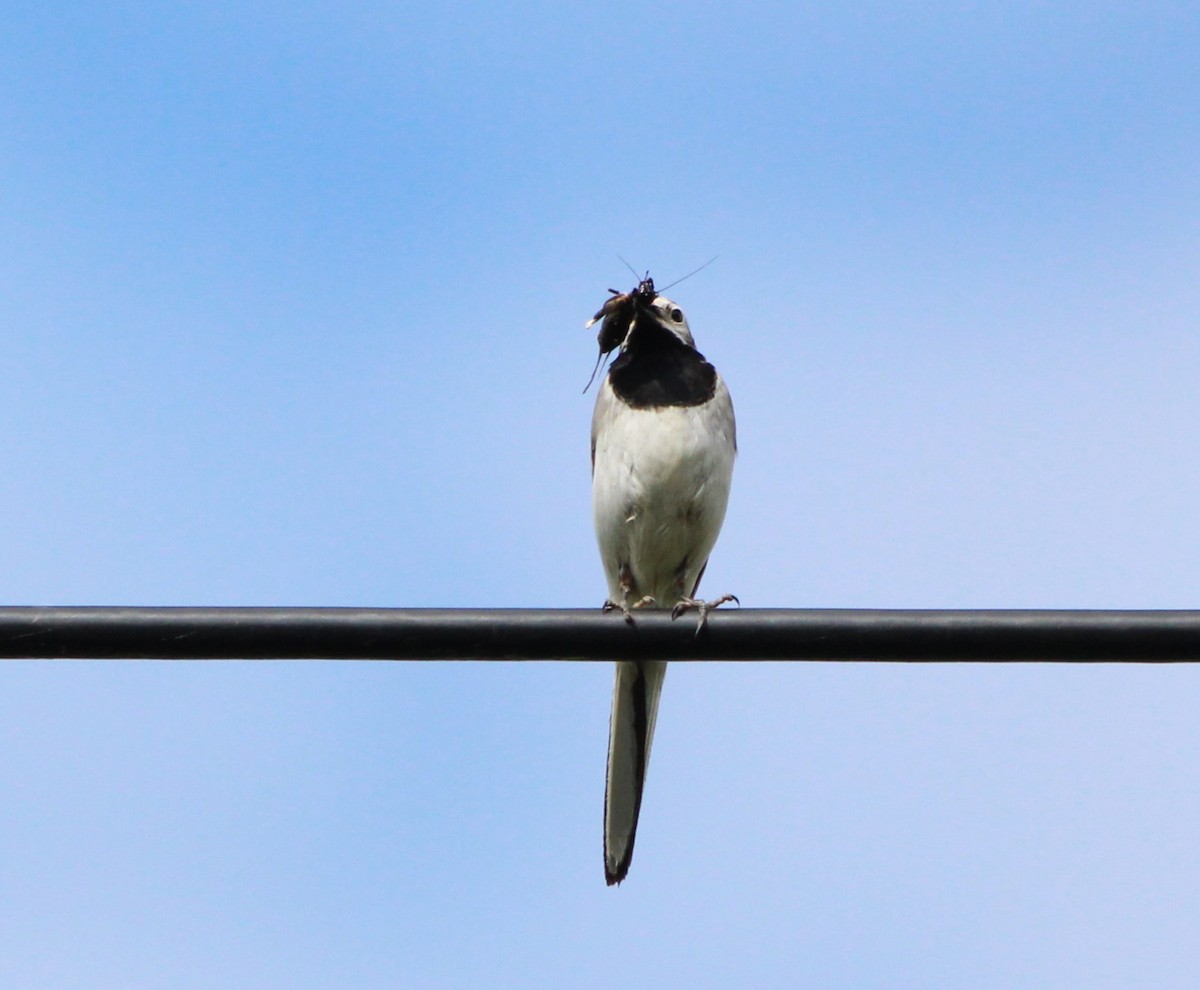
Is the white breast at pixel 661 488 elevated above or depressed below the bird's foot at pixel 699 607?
above

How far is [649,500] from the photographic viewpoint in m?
8.30

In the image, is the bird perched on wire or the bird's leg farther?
the bird's leg

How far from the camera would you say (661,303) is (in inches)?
376

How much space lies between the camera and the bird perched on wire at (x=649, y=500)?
8266 millimetres

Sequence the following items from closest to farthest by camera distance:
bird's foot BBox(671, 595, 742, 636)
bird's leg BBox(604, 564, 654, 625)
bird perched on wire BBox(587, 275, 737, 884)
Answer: bird's foot BBox(671, 595, 742, 636), bird perched on wire BBox(587, 275, 737, 884), bird's leg BBox(604, 564, 654, 625)

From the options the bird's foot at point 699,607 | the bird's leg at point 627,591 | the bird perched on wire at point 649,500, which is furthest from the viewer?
the bird's leg at point 627,591

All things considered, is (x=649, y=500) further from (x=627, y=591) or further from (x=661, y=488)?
(x=627, y=591)

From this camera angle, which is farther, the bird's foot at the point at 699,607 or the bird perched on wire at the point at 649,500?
the bird perched on wire at the point at 649,500

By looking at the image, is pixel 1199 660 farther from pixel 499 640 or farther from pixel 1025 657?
pixel 499 640

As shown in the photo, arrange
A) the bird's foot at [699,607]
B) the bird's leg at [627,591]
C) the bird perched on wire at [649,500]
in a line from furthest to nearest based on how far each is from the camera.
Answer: the bird's leg at [627,591] < the bird perched on wire at [649,500] < the bird's foot at [699,607]

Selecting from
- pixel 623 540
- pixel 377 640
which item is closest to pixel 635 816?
pixel 623 540

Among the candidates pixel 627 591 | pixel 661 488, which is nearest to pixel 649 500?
pixel 661 488

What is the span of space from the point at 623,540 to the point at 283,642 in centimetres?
423

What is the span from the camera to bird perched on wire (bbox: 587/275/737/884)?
8.27 metres
